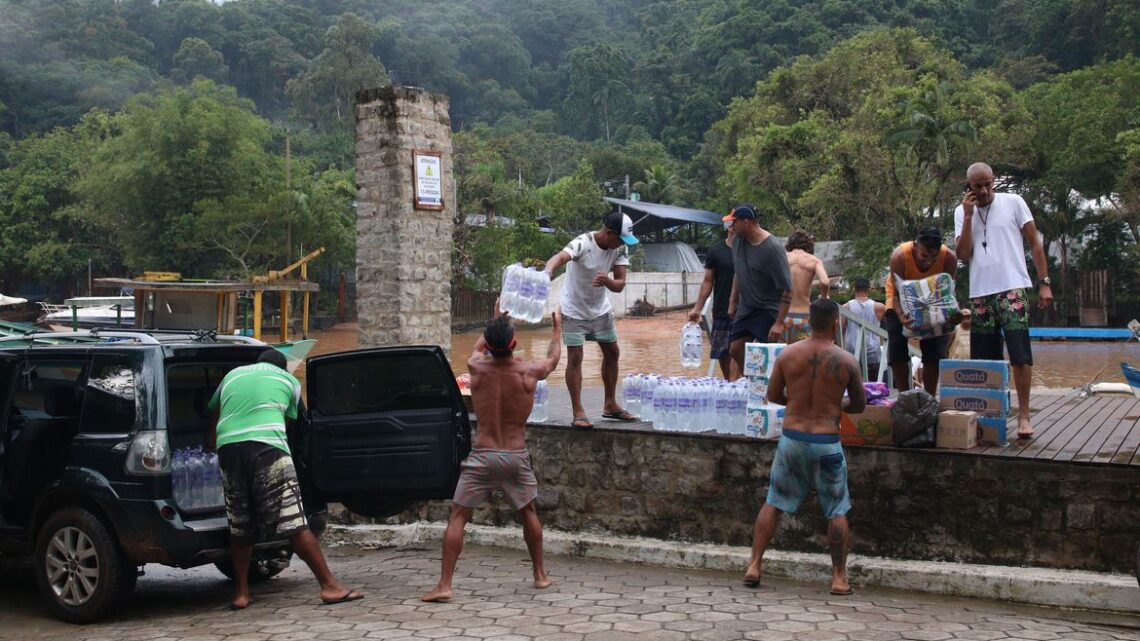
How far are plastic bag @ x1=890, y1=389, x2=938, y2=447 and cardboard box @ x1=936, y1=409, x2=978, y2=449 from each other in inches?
2.2

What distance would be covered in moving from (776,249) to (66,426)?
5.19 m

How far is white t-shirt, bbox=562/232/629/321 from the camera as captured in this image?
8133 mm

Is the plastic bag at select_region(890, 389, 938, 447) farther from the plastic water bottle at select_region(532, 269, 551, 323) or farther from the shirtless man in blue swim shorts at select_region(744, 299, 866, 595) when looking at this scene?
the plastic water bottle at select_region(532, 269, 551, 323)

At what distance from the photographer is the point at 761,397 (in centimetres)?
763

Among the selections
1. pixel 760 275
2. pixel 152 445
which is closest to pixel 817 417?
pixel 760 275

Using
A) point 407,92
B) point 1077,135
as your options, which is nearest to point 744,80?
point 1077,135

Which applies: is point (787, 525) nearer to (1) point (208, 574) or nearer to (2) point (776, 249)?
(2) point (776, 249)

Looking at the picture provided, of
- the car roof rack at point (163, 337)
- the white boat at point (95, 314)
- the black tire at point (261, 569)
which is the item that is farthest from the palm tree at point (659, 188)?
the car roof rack at point (163, 337)

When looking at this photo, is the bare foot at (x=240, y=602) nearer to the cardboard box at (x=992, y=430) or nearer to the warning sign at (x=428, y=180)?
the cardboard box at (x=992, y=430)

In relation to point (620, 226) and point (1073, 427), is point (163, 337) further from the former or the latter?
point (1073, 427)

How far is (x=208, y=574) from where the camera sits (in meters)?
8.07

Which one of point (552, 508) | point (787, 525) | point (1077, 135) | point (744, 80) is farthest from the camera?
point (744, 80)

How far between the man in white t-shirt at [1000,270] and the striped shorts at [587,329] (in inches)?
106

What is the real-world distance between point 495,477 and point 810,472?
6.23ft
